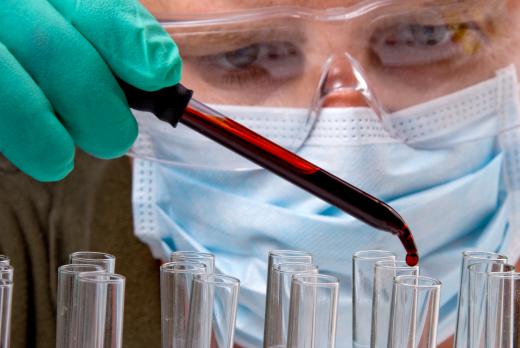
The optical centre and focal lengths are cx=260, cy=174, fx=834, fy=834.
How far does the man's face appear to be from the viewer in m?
1.30

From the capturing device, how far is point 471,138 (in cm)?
137

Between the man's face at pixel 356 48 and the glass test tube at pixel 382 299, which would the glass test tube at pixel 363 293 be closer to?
the glass test tube at pixel 382 299

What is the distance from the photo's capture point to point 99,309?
79 centimetres

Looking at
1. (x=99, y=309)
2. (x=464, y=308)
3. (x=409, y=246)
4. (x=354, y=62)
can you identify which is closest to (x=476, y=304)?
(x=464, y=308)

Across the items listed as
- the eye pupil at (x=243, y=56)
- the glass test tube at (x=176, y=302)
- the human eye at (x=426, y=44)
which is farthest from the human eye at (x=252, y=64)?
the glass test tube at (x=176, y=302)

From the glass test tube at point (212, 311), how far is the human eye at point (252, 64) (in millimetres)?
602

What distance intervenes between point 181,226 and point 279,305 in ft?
2.20

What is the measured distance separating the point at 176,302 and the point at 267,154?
0.65ft

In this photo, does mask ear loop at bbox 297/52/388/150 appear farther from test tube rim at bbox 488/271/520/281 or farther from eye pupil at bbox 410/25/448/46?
test tube rim at bbox 488/271/520/281

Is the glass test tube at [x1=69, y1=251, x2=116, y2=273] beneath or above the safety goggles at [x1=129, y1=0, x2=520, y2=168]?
beneath


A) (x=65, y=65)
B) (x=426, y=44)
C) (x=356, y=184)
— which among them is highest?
(x=426, y=44)

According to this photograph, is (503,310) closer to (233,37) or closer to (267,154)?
(267,154)

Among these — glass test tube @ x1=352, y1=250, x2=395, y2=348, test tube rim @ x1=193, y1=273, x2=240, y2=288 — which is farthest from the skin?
test tube rim @ x1=193, y1=273, x2=240, y2=288

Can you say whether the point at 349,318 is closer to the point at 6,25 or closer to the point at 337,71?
the point at 337,71
